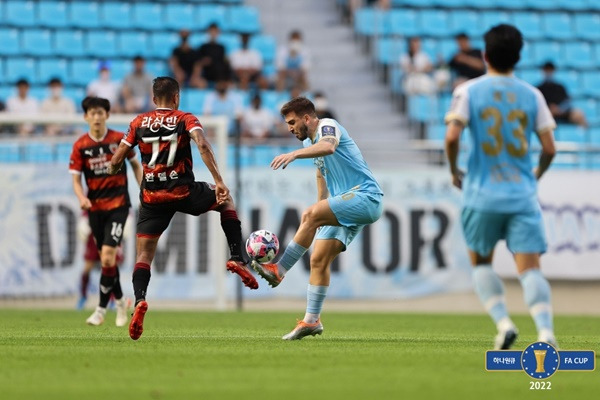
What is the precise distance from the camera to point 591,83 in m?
22.9

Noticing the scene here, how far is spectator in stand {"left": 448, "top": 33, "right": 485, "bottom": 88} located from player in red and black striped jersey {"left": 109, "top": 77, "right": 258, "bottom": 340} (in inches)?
452

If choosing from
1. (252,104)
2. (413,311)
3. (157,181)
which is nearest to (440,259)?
(413,311)

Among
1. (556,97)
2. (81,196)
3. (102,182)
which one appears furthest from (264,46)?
(81,196)

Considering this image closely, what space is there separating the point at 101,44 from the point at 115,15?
945 mm

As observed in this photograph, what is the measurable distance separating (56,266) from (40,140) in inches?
71.3

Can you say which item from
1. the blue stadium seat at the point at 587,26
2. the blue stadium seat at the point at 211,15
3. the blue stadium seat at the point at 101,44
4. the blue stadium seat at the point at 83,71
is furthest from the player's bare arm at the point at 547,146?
the blue stadium seat at the point at 587,26

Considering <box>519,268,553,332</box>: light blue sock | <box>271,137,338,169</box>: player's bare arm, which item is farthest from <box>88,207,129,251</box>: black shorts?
<box>519,268,553,332</box>: light blue sock

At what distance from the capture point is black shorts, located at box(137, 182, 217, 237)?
9.88 metres

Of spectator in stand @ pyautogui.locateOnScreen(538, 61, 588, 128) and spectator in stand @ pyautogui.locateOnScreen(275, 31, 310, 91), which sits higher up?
spectator in stand @ pyautogui.locateOnScreen(275, 31, 310, 91)

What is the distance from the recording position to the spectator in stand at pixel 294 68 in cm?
2064

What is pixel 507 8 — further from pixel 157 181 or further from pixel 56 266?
pixel 157 181

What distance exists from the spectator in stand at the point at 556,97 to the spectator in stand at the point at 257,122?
15.6 ft

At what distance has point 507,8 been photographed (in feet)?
79.3

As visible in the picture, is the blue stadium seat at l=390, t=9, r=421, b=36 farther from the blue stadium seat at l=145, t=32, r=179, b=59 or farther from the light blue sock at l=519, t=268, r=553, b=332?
the light blue sock at l=519, t=268, r=553, b=332
